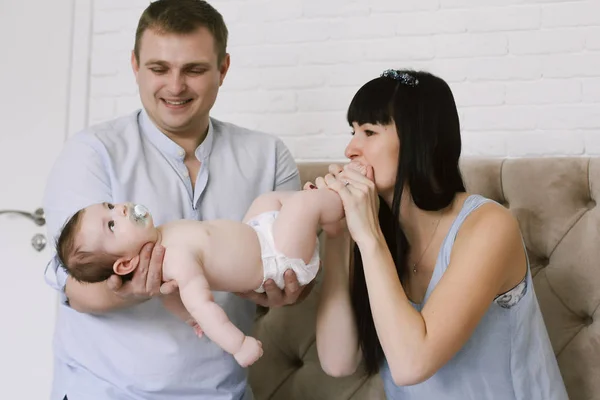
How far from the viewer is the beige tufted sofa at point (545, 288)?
2.22m

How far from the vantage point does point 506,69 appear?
106 inches

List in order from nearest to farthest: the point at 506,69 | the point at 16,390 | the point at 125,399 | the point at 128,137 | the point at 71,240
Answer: the point at 71,240
the point at 125,399
the point at 128,137
the point at 506,69
the point at 16,390

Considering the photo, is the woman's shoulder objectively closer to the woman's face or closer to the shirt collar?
the woman's face

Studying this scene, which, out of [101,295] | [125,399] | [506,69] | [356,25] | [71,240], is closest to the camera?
[71,240]

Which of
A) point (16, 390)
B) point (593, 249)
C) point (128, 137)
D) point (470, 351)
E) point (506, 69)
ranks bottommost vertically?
point (16, 390)

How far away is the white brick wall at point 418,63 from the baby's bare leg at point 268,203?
0.94 metres

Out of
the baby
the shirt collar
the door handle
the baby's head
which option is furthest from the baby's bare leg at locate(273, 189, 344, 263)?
the door handle

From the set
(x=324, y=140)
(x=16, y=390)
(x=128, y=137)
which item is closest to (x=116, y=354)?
(x=128, y=137)

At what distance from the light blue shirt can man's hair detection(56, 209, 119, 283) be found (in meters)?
0.19

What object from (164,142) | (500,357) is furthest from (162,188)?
(500,357)

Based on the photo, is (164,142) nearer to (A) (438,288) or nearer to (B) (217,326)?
(B) (217,326)

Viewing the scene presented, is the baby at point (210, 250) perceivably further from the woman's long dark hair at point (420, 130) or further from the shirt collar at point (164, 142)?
the shirt collar at point (164, 142)

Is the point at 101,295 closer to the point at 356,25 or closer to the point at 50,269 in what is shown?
the point at 50,269

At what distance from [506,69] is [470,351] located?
1.22 metres
